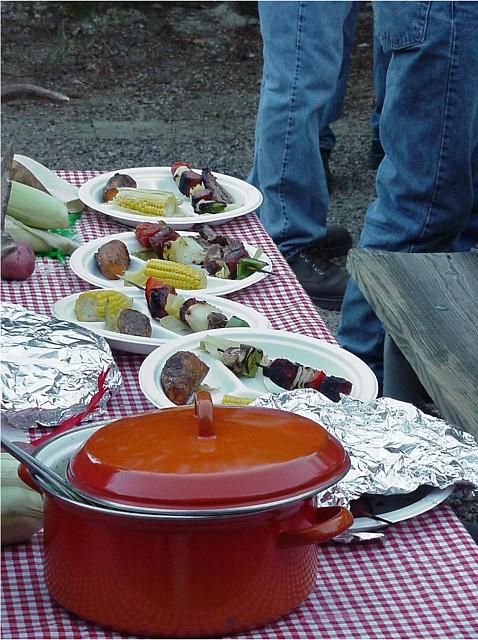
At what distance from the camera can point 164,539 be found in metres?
0.81

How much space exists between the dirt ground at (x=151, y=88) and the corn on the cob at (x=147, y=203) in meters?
2.15

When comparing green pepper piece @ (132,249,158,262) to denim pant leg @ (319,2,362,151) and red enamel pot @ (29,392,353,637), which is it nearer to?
red enamel pot @ (29,392,353,637)

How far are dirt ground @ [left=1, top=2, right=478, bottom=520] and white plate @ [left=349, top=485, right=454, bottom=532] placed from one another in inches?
123

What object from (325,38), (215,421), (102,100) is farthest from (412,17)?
(102,100)

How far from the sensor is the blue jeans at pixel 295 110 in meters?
2.83

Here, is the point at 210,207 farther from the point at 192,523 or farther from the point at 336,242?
the point at 336,242

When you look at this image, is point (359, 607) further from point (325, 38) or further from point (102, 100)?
point (102, 100)

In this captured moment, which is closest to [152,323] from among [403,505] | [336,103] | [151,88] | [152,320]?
[152,320]

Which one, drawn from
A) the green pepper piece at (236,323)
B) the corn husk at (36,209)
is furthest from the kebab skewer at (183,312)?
the corn husk at (36,209)

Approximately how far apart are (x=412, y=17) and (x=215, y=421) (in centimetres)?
159

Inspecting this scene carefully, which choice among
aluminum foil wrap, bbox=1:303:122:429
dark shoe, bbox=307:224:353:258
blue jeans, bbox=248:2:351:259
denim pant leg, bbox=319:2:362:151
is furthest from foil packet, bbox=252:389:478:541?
denim pant leg, bbox=319:2:362:151

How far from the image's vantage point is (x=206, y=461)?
0.82 meters

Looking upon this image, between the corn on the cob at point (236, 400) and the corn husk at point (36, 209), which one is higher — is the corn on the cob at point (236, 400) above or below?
above

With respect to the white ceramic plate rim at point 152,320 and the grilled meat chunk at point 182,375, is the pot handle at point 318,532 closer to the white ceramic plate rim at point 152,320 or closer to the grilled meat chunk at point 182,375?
the grilled meat chunk at point 182,375
